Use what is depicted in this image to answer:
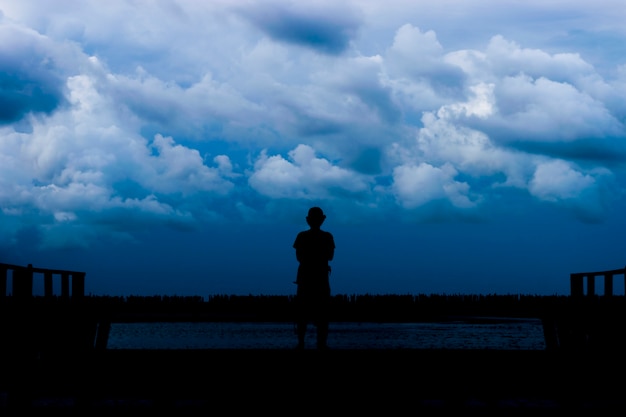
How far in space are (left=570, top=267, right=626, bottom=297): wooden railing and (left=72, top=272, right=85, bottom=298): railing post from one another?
8.05 metres

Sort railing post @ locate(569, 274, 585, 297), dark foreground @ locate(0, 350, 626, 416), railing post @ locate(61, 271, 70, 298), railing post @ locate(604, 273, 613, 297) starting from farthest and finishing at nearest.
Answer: railing post @ locate(569, 274, 585, 297) < railing post @ locate(61, 271, 70, 298) < railing post @ locate(604, 273, 613, 297) < dark foreground @ locate(0, 350, 626, 416)

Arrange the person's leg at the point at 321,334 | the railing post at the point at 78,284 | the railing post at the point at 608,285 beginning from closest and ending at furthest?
the person's leg at the point at 321,334 < the railing post at the point at 608,285 < the railing post at the point at 78,284

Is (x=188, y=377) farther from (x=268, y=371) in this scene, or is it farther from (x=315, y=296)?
(x=315, y=296)

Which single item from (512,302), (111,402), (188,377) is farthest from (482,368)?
(512,302)

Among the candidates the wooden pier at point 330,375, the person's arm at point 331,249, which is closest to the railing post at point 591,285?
the person's arm at point 331,249

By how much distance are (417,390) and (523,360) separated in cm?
89

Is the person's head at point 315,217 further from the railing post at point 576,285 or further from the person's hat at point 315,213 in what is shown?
the railing post at point 576,285

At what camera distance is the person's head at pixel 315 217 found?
10961mm

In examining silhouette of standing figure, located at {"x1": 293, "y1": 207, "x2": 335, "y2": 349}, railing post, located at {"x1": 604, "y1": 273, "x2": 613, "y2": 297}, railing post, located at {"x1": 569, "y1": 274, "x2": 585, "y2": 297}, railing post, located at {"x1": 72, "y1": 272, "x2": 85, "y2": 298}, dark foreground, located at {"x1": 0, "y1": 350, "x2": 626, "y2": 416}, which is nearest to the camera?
dark foreground, located at {"x1": 0, "y1": 350, "x2": 626, "y2": 416}

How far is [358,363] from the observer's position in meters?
6.31

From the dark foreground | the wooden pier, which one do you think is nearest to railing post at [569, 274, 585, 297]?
the wooden pier

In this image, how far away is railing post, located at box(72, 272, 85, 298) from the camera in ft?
39.8

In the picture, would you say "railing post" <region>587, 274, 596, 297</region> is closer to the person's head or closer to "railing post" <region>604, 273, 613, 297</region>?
"railing post" <region>604, 273, 613, 297</region>

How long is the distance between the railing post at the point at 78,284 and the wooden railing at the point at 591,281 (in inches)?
317
